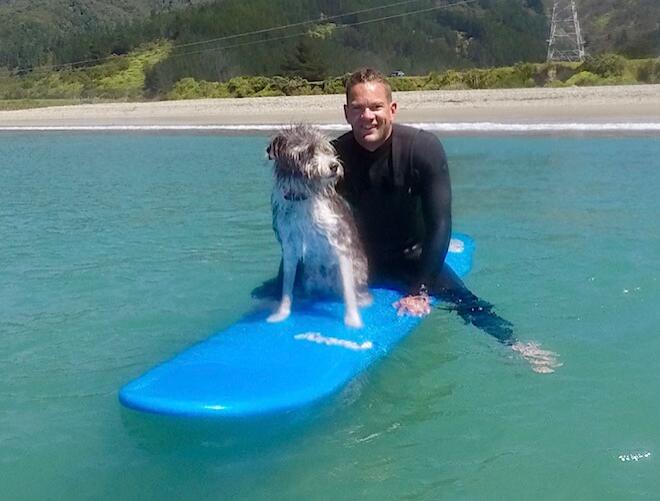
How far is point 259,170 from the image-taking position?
15.9m

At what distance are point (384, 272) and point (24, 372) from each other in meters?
2.57

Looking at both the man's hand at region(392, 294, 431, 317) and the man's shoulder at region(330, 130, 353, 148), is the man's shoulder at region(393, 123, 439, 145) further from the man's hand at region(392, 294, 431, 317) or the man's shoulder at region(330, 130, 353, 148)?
the man's hand at region(392, 294, 431, 317)

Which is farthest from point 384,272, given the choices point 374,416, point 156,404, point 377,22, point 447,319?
point 377,22

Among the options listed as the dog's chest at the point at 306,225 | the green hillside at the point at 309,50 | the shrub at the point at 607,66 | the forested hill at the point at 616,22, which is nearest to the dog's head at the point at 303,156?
the dog's chest at the point at 306,225

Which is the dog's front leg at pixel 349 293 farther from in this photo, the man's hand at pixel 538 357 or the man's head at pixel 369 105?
the man's hand at pixel 538 357

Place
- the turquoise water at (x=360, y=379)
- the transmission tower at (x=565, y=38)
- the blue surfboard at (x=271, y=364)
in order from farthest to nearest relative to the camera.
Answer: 1. the transmission tower at (x=565, y=38)
2. the blue surfboard at (x=271, y=364)
3. the turquoise water at (x=360, y=379)

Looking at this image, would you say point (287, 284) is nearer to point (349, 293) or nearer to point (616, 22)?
point (349, 293)

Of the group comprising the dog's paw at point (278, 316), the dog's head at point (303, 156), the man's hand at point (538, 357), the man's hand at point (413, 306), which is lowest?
the man's hand at point (538, 357)

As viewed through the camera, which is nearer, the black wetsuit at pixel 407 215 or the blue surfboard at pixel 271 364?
the blue surfboard at pixel 271 364

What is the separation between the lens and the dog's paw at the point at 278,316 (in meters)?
4.94

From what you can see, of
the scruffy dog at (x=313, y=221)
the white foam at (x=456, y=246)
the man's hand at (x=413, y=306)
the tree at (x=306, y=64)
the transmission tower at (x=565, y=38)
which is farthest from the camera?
the transmission tower at (x=565, y=38)

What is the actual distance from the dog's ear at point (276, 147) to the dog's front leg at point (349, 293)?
764 millimetres

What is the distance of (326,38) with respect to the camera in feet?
364

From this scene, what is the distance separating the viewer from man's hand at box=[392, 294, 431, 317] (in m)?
5.19
